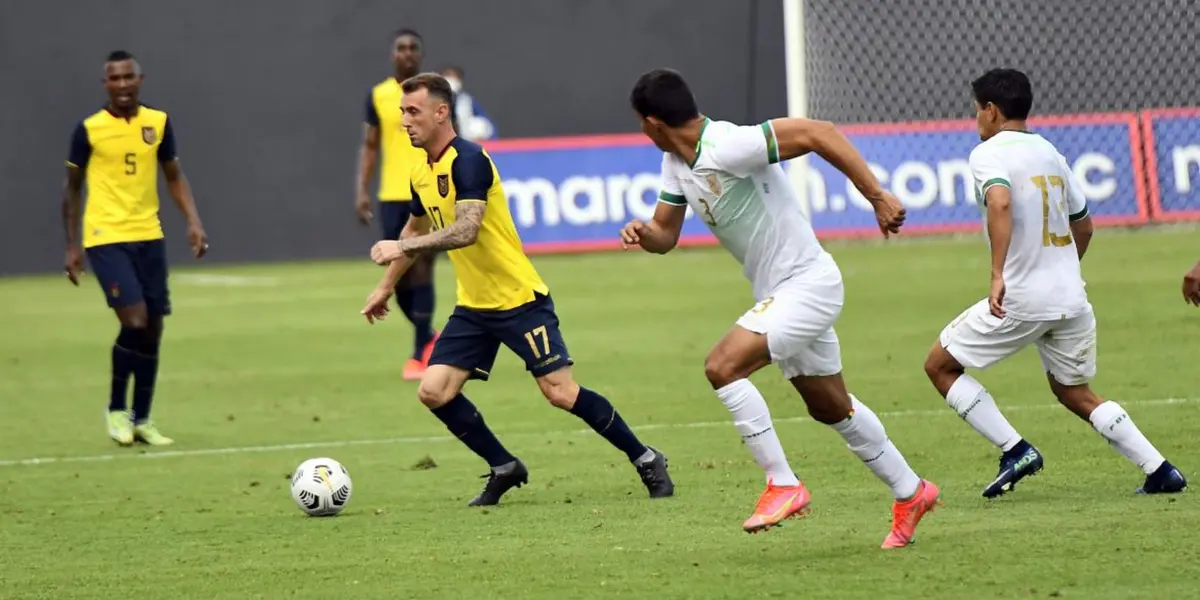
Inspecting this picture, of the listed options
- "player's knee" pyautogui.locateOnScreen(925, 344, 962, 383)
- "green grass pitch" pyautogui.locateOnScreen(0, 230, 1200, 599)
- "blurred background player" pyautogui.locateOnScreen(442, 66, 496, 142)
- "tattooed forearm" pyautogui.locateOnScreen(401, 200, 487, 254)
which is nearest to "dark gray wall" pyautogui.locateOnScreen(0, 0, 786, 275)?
"blurred background player" pyautogui.locateOnScreen(442, 66, 496, 142)

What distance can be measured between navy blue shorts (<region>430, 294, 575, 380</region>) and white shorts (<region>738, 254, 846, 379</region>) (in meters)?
1.68

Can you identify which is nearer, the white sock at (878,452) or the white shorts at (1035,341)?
the white sock at (878,452)

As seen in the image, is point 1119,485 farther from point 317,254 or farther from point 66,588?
point 317,254

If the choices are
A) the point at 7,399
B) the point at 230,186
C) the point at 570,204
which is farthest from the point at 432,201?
the point at 230,186

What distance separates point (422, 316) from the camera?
1334cm

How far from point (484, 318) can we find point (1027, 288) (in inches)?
93.4

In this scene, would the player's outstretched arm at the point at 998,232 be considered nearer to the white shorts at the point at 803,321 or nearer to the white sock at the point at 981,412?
the white sock at the point at 981,412

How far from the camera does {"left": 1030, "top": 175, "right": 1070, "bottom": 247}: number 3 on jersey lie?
24.5ft

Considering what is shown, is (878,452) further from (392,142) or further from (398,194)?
(392,142)

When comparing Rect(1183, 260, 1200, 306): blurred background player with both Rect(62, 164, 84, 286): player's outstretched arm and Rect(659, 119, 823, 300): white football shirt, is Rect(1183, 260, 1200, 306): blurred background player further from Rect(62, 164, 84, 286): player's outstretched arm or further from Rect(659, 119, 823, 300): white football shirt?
Rect(62, 164, 84, 286): player's outstretched arm

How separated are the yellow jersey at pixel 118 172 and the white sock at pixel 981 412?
16.6ft

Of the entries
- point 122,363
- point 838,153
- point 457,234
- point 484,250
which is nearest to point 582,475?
point 484,250

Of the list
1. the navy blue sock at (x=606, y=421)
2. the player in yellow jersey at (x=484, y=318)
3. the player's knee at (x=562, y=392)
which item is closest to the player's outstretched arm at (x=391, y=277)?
the player in yellow jersey at (x=484, y=318)

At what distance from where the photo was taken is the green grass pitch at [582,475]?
6.27 m
